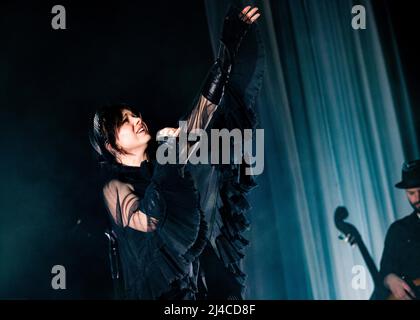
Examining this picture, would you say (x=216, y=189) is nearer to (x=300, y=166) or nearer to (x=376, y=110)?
(x=300, y=166)

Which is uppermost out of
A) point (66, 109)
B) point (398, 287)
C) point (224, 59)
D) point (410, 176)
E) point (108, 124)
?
point (66, 109)

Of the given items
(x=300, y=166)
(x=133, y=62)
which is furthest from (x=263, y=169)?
(x=133, y=62)

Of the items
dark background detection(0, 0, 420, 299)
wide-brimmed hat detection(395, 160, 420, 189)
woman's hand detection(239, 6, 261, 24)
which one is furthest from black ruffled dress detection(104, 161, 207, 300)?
wide-brimmed hat detection(395, 160, 420, 189)

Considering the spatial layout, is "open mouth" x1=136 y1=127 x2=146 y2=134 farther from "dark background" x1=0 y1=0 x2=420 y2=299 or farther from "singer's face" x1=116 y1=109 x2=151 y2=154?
"dark background" x1=0 y1=0 x2=420 y2=299

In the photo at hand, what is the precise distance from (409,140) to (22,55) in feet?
6.18

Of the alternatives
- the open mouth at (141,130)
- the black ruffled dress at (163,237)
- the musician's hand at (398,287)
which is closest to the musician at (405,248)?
the musician's hand at (398,287)

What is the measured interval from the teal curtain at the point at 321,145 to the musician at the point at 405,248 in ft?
0.22

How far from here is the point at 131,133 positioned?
1933 mm

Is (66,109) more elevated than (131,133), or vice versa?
(66,109)

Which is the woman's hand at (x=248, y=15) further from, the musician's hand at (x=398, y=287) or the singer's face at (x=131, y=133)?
the musician's hand at (x=398, y=287)

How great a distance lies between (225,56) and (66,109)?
1042 millimetres

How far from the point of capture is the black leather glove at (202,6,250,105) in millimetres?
1724

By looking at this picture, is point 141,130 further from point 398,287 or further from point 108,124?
point 398,287

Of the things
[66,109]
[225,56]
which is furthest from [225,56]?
[66,109]
